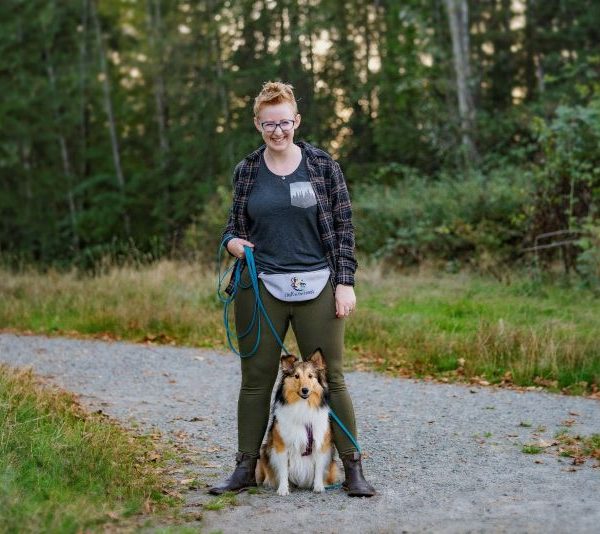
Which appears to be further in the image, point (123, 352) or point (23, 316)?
point (23, 316)

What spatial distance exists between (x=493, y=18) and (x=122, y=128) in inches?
602

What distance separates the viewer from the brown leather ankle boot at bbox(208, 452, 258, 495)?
4.88 m

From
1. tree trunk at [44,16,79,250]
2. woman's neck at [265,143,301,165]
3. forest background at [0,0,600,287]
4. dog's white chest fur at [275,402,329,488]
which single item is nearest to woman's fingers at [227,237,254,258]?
woman's neck at [265,143,301,165]

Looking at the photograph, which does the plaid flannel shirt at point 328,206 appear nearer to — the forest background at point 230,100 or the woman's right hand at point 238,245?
the woman's right hand at point 238,245

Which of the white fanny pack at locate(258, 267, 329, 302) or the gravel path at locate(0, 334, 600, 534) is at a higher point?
the white fanny pack at locate(258, 267, 329, 302)

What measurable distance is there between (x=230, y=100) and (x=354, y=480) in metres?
24.7

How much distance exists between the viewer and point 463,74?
21.1m

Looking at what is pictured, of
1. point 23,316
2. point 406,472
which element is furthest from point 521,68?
point 406,472

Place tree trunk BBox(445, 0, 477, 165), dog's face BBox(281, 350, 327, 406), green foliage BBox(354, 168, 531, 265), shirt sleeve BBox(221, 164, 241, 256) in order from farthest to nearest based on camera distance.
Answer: tree trunk BBox(445, 0, 477, 165) < green foliage BBox(354, 168, 531, 265) < shirt sleeve BBox(221, 164, 241, 256) < dog's face BBox(281, 350, 327, 406)

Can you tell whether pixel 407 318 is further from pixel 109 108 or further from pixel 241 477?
pixel 109 108

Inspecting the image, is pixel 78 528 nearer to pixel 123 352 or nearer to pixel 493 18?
pixel 123 352

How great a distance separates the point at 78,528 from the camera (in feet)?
12.7

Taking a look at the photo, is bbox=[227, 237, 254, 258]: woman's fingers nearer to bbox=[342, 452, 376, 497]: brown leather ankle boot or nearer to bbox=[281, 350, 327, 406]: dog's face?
bbox=[281, 350, 327, 406]: dog's face

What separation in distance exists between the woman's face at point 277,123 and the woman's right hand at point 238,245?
1.83 feet
